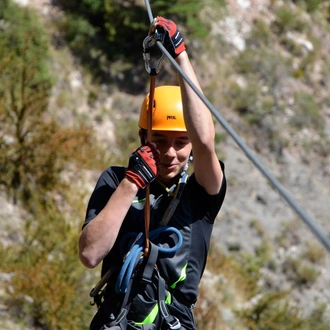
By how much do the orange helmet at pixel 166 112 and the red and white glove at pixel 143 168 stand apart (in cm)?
28

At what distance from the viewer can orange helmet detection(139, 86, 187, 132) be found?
8.86 feet

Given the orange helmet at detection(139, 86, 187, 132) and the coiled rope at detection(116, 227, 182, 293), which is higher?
the orange helmet at detection(139, 86, 187, 132)

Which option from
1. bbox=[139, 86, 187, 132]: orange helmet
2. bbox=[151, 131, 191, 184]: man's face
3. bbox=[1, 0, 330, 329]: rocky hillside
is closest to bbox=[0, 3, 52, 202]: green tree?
bbox=[1, 0, 330, 329]: rocky hillside

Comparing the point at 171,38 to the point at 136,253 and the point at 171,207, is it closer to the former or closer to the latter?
the point at 171,207

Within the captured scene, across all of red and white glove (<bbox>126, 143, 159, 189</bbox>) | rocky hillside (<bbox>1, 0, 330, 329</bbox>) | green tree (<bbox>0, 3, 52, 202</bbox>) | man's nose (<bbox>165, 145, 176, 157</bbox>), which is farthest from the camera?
rocky hillside (<bbox>1, 0, 330, 329</bbox>)

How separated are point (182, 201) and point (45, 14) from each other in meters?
12.1

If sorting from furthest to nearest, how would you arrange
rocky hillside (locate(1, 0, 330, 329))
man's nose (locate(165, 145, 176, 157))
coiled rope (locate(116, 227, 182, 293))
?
rocky hillside (locate(1, 0, 330, 329))
man's nose (locate(165, 145, 176, 157))
coiled rope (locate(116, 227, 182, 293))

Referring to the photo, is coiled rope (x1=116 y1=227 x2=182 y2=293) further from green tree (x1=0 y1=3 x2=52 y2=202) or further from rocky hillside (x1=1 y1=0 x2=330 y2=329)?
rocky hillside (x1=1 y1=0 x2=330 y2=329)

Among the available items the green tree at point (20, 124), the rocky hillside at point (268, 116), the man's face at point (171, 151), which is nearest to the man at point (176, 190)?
the man's face at point (171, 151)

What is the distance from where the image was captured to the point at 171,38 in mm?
2576

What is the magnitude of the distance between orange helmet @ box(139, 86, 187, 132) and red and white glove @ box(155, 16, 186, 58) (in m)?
0.27

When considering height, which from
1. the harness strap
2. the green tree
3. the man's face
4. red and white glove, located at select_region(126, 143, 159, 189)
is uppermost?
red and white glove, located at select_region(126, 143, 159, 189)

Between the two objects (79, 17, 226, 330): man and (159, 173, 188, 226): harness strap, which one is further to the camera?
(159, 173, 188, 226): harness strap

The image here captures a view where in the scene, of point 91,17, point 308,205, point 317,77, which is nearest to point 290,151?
point 308,205
